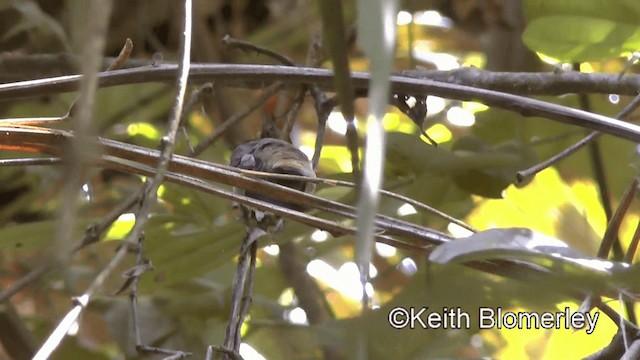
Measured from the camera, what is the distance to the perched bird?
0.38 meters

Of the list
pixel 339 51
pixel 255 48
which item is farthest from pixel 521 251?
pixel 255 48

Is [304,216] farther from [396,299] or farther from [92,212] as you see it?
[92,212]

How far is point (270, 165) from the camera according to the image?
388 millimetres

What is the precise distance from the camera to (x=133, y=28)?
0.84m

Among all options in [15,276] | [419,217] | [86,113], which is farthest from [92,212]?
[86,113]

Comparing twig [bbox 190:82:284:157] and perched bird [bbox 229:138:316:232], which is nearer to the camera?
perched bird [bbox 229:138:316:232]

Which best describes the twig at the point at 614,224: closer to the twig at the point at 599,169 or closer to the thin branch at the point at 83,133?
the twig at the point at 599,169

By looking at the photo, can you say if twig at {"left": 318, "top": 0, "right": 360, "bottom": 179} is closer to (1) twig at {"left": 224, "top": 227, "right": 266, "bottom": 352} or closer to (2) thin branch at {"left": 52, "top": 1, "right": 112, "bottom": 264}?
(2) thin branch at {"left": 52, "top": 1, "right": 112, "bottom": 264}

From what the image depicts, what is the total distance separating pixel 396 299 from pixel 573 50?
0.52 feet

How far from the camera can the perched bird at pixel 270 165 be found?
0.38 meters

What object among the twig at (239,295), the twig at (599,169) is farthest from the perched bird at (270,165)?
the twig at (599,169)
